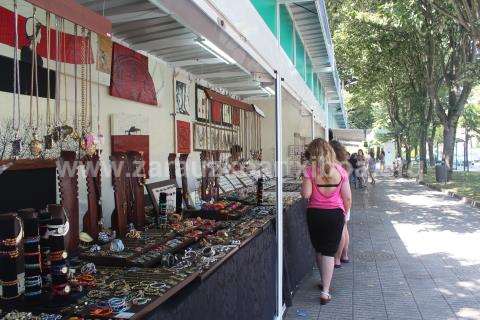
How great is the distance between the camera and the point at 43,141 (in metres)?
2.46

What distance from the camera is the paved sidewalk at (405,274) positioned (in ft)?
12.2

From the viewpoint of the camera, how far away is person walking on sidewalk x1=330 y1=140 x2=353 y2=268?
15.6 feet

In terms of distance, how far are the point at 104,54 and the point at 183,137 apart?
1.75 m

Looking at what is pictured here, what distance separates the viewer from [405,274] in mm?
4738

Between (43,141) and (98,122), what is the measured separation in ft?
2.96

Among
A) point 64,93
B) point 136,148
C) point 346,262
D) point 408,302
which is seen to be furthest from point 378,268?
point 64,93

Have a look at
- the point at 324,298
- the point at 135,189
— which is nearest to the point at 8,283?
the point at 135,189

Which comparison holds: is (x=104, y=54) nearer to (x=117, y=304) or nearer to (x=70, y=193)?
(x=70, y=193)

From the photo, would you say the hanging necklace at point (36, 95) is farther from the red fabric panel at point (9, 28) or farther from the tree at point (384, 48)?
the tree at point (384, 48)

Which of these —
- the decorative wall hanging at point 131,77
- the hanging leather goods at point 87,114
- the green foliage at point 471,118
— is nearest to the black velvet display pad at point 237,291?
the hanging leather goods at point 87,114

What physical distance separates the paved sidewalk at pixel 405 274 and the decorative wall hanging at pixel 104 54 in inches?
97.4

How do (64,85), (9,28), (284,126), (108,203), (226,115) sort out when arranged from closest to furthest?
(9,28) < (64,85) < (108,203) < (226,115) < (284,126)

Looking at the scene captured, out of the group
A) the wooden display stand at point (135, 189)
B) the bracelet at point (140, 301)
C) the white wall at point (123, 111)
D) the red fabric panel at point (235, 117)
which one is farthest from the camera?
the red fabric panel at point (235, 117)

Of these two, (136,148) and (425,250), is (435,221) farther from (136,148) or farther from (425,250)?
(136,148)
